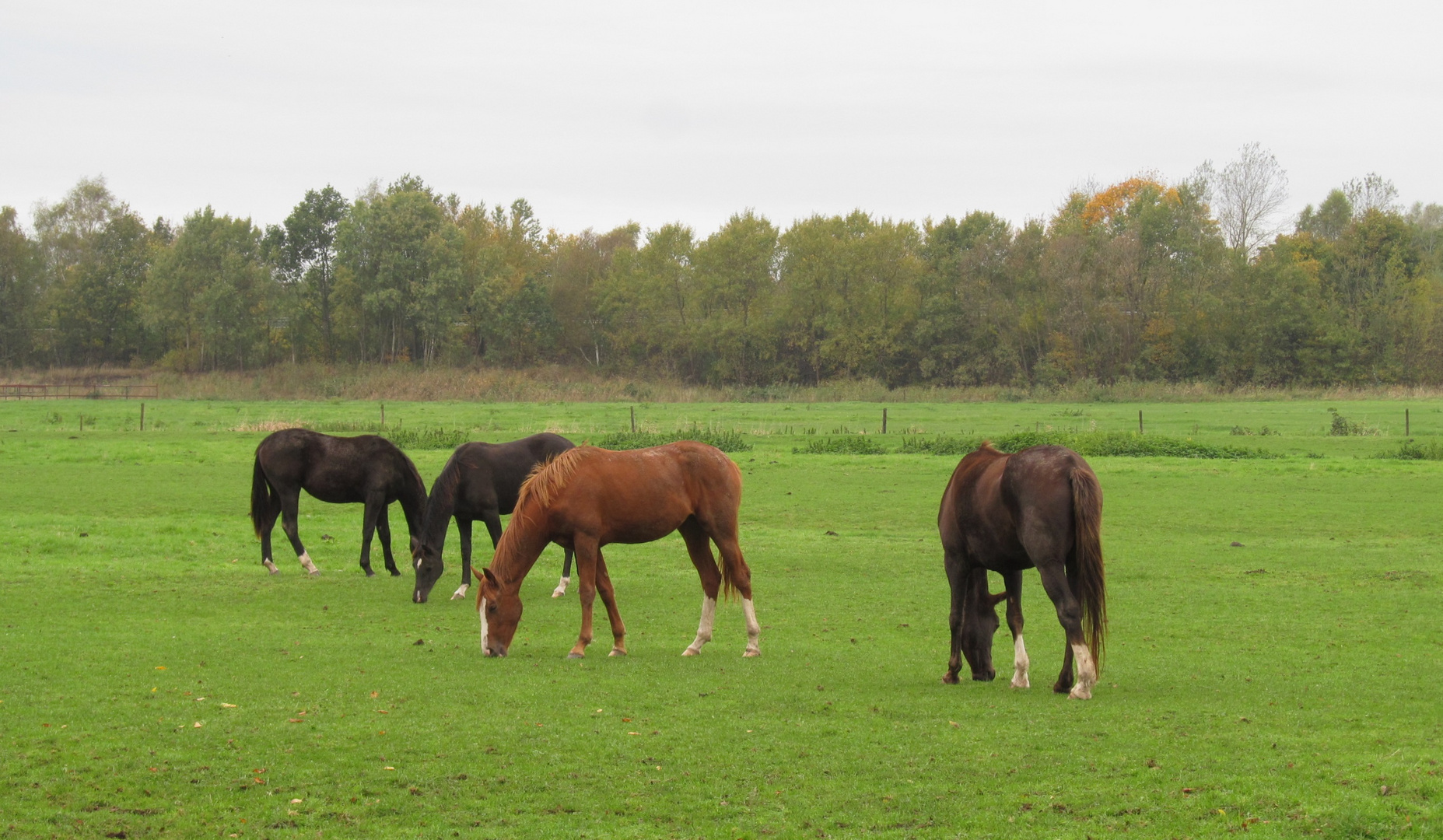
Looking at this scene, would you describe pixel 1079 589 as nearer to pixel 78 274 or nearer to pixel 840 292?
pixel 840 292

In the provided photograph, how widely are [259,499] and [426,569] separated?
3612 mm

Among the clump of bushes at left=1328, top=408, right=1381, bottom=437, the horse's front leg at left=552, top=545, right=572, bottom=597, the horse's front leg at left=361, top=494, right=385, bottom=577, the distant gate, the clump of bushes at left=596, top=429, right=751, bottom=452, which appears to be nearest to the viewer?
the horse's front leg at left=552, top=545, right=572, bottom=597

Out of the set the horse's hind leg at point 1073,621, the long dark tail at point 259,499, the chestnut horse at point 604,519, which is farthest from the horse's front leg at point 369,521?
the horse's hind leg at point 1073,621

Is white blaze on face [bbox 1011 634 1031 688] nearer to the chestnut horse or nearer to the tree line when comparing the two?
the chestnut horse

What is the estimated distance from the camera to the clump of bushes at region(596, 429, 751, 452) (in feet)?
102

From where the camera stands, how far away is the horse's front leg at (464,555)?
42.9 feet

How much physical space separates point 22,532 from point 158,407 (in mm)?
41290

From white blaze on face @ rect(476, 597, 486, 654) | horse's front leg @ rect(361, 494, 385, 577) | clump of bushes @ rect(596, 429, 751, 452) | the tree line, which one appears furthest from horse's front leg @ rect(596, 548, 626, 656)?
the tree line

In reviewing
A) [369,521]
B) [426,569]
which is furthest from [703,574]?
[369,521]

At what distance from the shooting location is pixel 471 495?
13367 mm

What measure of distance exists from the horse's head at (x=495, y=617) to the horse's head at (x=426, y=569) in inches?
126

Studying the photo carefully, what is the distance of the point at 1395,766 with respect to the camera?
5.96m

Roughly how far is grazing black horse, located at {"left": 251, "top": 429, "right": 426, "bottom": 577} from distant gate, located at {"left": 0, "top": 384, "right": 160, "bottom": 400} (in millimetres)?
57376

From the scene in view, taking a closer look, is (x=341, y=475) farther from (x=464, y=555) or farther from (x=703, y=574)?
(x=703, y=574)
